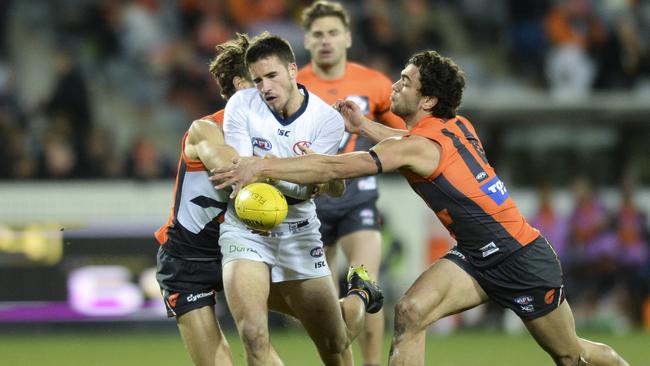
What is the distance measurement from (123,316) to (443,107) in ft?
24.9

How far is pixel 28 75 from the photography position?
17.2 metres

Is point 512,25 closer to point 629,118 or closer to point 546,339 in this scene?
point 629,118

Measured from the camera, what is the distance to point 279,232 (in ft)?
24.6

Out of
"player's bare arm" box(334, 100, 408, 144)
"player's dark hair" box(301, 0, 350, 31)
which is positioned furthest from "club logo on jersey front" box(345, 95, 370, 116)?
"player's bare arm" box(334, 100, 408, 144)

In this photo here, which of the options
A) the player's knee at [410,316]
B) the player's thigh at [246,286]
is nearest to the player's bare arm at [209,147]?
the player's thigh at [246,286]

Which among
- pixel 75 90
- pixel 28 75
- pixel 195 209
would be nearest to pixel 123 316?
pixel 75 90

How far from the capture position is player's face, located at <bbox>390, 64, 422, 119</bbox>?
25.6 feet

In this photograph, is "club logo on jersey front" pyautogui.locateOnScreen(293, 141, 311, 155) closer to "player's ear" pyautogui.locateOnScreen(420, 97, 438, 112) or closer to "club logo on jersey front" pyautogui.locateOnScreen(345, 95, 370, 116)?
"player's ear" pyautogui.locateOnScreen(420, 97, 438, 112)

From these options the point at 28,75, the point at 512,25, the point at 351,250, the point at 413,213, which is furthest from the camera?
the point at 512,25

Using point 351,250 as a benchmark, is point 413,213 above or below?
below

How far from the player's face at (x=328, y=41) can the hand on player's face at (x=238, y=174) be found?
109 inches

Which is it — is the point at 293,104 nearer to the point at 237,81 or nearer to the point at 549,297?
the point at 237,81

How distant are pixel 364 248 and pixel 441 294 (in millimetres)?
1876

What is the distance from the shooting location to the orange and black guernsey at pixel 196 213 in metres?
7.56
